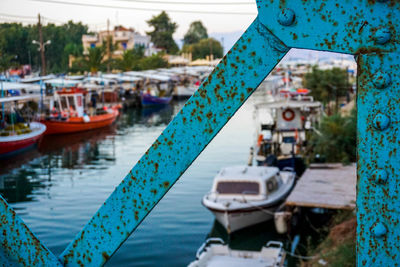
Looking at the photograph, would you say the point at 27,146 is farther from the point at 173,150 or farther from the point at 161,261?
the point at 173,150

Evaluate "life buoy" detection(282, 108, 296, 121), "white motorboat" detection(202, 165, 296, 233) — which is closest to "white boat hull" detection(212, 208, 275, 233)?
"white motorboat" detection(202, 165, 296, 233)

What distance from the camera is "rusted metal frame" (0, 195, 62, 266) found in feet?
4.99

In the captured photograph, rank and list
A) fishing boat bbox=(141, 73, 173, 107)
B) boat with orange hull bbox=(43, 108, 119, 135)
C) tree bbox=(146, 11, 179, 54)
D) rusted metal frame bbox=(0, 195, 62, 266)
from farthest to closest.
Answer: tree bbox=(146, 11, 179, 54) → fishing boat bbox=(141, 73, 173, 107) → boat with orange hull bbox=(43, 108, 119, 135) → rusted metal frame bbox=(0, 195, 62, 266)

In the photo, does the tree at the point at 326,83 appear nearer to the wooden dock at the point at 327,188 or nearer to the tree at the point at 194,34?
the wooden dock at the point at 327,188

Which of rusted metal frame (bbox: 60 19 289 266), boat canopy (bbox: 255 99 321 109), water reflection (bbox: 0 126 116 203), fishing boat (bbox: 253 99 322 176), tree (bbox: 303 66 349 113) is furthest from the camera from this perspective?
tree (bbox: 303 66 349 113)

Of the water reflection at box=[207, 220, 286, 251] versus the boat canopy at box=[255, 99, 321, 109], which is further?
the boat canopy at box=[255, 99, 321, 109]

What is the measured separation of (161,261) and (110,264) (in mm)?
1301

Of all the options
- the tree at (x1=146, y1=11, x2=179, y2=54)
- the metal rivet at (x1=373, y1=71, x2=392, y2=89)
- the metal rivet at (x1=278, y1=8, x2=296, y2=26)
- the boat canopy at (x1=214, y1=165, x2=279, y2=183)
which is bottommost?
the boat canopy at (x1=214, y1=165, x2=279, y2=183)

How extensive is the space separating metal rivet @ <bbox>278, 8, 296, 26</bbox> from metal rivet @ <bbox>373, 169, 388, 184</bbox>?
0.45 metres

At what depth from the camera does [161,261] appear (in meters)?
13.2

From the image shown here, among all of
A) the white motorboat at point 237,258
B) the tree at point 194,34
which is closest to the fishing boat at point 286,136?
the white motorboat at point 237,258

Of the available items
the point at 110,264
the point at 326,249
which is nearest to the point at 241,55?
the point at 326,249

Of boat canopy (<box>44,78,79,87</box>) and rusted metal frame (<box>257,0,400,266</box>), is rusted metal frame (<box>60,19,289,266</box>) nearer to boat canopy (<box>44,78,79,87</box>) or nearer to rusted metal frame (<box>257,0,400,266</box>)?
rusted metal frame (<box>257,0,400,266</box>)

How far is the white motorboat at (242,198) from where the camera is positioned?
1438 cm
